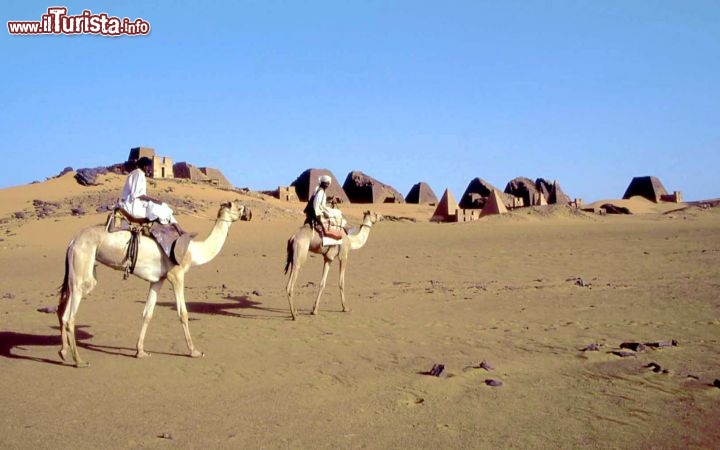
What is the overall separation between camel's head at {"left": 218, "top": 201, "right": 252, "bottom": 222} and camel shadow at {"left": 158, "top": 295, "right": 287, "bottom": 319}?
9.15 feet

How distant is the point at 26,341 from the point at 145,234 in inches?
109

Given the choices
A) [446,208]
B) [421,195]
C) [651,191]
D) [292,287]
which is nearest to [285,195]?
[446,208]

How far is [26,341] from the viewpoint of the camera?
922cm

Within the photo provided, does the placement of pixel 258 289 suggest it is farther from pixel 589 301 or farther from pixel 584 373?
pixel 584 373

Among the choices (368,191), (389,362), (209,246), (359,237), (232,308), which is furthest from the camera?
→ (368,191)

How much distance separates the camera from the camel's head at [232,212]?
28.9ft

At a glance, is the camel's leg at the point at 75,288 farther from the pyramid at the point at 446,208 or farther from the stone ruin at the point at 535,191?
the stone ruin at the point at 535,191

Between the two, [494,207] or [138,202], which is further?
[494,207]

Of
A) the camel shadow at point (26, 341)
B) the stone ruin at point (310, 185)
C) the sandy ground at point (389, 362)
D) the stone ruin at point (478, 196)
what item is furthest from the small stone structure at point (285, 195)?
the camel shadow at point (26, 341)

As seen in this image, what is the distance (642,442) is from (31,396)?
Result: 5.64m

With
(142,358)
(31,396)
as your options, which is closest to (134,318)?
(142,358)

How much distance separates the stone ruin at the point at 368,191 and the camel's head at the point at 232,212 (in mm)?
50874

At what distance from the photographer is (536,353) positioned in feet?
26.0

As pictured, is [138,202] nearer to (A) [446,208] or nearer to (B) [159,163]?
(A) [446,208]
